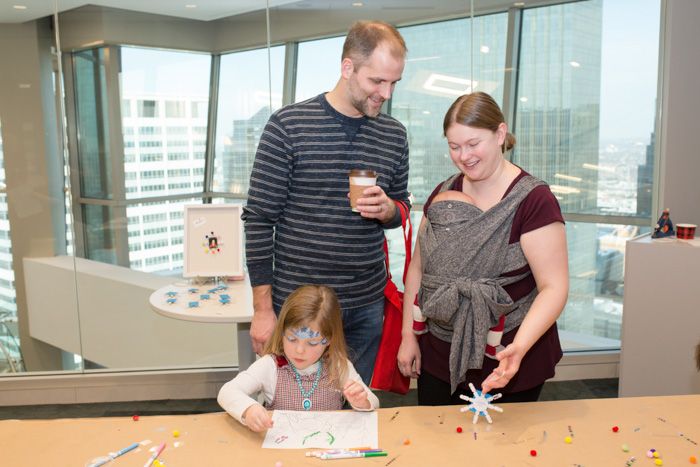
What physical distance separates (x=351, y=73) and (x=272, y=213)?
1.57 feet

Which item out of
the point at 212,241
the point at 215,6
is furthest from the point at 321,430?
the point at 215,6

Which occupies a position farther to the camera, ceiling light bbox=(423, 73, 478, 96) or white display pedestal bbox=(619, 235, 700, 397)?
ceiling light bbox=(423, 73, 478, 96)

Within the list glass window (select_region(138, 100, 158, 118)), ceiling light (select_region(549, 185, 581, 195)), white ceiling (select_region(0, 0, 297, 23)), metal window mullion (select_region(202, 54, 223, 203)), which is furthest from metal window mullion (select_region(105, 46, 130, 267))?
ceiling light (select_region(549, 185, 581, 195))

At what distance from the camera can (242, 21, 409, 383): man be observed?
5.94ft

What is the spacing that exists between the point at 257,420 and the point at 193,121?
2.66 m

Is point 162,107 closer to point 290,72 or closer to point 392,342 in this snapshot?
point 290,72

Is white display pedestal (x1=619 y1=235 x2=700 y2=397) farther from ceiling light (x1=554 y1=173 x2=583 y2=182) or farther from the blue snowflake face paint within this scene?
the blue snowflake face paint

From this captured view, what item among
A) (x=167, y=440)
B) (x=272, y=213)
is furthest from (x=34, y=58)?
(x=167, y=440)

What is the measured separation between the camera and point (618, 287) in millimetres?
4148

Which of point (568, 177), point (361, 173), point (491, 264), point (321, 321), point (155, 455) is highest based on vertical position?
point (361, 173)

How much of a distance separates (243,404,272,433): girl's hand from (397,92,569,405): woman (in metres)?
0.53

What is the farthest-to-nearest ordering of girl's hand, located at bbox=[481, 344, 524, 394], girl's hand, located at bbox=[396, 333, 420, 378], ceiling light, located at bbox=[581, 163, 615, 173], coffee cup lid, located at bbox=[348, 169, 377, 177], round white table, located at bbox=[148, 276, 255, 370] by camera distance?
ceiling light, located at bbox=[581, 163, 615, 173] < round white table, located at bbox=[148, 276, 255, 370] < girl's hand, located at bbox=[396, 333, 420, 378] < coffee cup lid, located at bbox=[348, 169, 377, 177] < girl's hand, located at bbox=[481, 344, 524, 394]

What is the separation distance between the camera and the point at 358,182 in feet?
5.92

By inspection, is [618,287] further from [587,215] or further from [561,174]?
[561,174]
